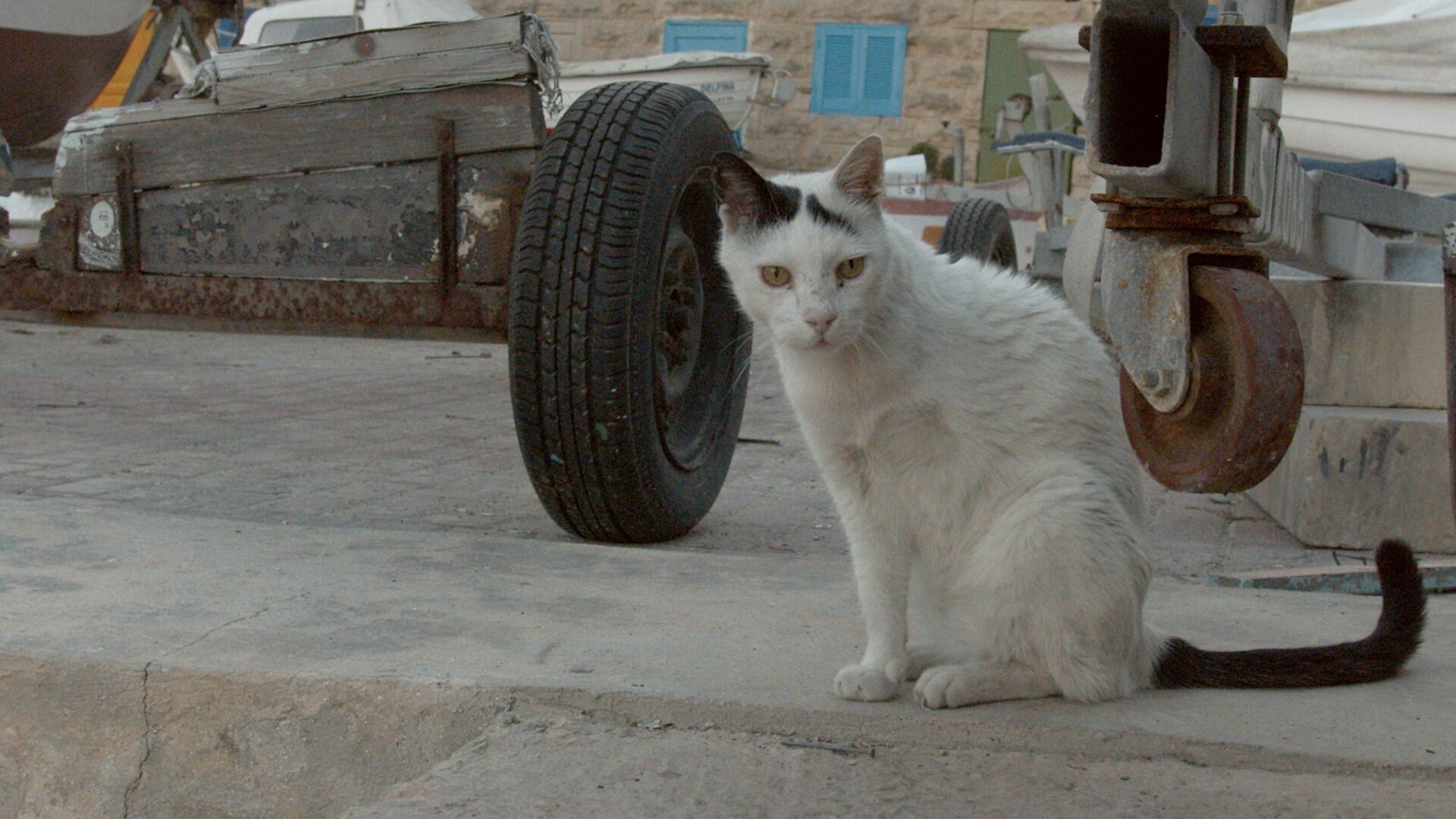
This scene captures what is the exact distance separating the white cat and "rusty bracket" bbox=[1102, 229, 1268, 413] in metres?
0.40

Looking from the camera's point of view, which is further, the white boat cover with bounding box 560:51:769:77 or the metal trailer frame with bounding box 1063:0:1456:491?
the white boat cover with bounding box 560:51:769:77

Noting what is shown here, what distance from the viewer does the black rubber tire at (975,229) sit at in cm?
528

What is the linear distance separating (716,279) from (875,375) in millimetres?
1364

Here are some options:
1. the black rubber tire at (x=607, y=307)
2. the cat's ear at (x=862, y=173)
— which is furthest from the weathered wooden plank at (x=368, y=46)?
the cat's ear at (x=862, y=173)

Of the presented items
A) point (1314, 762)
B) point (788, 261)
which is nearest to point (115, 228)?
point (788, 261)

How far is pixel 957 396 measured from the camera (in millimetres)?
2170

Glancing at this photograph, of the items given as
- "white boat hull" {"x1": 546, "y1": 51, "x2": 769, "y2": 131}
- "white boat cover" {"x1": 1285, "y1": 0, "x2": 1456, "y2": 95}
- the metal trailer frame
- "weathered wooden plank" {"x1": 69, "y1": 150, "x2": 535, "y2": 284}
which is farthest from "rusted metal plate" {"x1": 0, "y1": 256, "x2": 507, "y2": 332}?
"white boat cover" {"x1": 1285, "y1": 0, "x2": 1456, "y2": 95}

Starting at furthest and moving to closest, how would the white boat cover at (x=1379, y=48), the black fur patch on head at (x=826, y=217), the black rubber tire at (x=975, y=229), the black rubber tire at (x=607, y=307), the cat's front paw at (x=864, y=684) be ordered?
the white boat cover at (x=1379, y=48) < the black rubber tire at (x=975, y=229) < the black rubber tire at (x=607, y=307) < the black fur patch on head at (x=826, y=217) < the cat's front paw at (x=864, y=684)

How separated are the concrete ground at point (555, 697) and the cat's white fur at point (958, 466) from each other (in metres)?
0.10

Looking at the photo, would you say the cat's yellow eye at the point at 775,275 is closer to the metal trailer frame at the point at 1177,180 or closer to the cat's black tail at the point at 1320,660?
the metal trailer frame at the point at 1177,180

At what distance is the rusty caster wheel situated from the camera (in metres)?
1.58

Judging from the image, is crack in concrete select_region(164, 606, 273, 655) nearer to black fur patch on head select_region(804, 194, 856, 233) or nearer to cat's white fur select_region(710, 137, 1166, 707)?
cat's white fur select_region(710, 137, 1166, 707)

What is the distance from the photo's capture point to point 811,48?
1469cm

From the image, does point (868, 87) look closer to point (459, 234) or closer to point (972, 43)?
point (972, 43)
